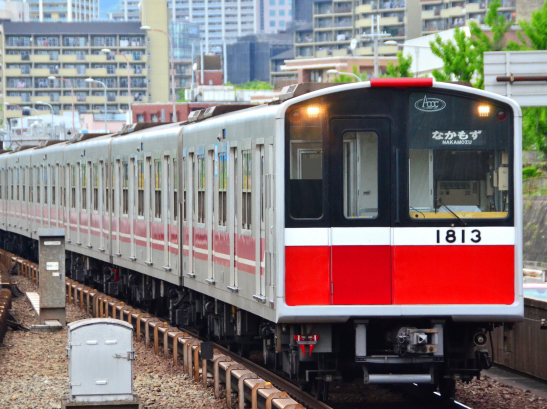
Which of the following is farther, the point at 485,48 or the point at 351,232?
the point at 485,48

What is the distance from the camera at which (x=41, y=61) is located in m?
155

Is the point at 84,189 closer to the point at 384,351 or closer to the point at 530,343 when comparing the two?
the point at 530,343

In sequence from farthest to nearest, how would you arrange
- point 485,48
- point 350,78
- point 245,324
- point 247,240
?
point 350,78, point 485,48, point 245,324, point 247,240

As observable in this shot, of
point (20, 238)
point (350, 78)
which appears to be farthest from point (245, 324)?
point (350, 78)

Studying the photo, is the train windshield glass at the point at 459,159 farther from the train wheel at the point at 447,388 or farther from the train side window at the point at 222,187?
the train side window at the point at 222,187

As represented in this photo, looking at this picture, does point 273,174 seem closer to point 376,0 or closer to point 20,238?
point 20,238

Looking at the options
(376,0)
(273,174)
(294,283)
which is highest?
(376,0)

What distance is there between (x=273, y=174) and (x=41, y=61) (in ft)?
486

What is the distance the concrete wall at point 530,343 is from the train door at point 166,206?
16.9 ft

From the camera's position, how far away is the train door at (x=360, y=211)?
34.6ft

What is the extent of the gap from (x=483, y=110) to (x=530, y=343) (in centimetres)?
354

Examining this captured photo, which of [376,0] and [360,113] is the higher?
[376,0]

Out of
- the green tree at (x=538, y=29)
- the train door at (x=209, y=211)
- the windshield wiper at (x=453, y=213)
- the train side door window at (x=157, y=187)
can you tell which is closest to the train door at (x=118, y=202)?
the train side door window at (x=157, y=187)

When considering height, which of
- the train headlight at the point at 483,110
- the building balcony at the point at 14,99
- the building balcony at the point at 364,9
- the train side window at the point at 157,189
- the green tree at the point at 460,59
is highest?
the building balcony at the point at 364,9
